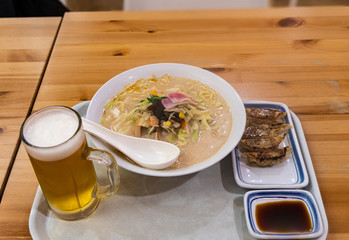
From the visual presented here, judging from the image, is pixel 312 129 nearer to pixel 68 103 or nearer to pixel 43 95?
pixel 68 103

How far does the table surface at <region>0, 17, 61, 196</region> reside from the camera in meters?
1.58

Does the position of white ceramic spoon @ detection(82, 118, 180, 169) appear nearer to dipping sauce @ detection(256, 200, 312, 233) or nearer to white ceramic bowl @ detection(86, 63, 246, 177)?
white ceramic bowl @ detection(86, 63, 246, 177)

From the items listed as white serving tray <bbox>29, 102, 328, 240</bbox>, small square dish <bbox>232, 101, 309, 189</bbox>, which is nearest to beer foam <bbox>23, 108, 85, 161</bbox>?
white serving tray <bbox>29, 102, 328, 240</bbox>

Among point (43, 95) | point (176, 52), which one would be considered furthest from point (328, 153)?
point (43, 95)

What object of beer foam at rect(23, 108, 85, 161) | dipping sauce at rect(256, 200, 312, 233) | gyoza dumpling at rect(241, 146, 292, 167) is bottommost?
dipping sauce at rect(256, 200, 312, 233)

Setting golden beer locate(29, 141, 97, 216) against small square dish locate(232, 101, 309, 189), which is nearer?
golden beer locate(29, 141, 97, 216)

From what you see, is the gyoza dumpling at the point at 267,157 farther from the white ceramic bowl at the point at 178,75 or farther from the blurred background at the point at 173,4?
the blurred background at the point at 173,4

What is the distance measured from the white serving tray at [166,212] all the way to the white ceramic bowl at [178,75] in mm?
146

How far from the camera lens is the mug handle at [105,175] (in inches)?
45.2

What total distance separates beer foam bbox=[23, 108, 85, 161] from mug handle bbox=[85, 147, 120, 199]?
0.07 meters

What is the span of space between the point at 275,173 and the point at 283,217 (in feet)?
0.65

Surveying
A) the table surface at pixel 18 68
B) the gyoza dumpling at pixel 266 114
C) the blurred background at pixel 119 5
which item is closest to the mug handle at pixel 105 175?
the table surface at pixel 18 68

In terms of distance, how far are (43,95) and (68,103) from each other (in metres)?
0.15

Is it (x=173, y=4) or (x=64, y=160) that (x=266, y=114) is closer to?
(x=64, y=160)
